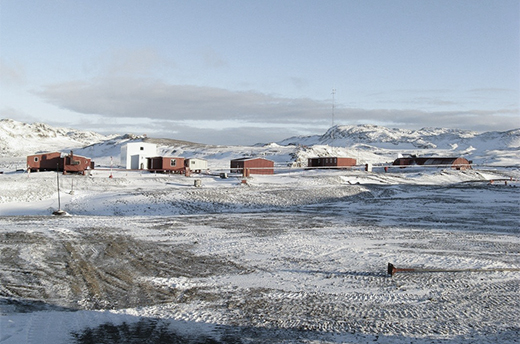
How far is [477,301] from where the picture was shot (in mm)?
10461

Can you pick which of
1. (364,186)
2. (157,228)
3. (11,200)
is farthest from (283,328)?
(364,186)

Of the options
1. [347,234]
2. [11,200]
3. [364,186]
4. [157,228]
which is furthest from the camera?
[364,186]

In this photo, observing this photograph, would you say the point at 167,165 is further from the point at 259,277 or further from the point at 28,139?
the point at 28,139

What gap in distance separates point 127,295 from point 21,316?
232 centimetres

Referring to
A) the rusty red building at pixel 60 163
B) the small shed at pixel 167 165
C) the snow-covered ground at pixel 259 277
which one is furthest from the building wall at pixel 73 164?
the snow-covered ground at pixel 259 277

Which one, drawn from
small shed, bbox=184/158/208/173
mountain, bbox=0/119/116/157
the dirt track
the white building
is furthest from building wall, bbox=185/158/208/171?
mountain, bbox=0/119/116/157

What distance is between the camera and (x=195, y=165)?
57.4m

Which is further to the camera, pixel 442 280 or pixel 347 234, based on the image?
pixel 347 234

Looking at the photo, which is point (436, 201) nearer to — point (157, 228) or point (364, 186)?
point (364, 186)

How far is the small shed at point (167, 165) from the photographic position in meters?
55.2

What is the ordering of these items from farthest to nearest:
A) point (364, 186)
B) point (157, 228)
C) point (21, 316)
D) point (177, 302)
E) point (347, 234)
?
1. point (364, 186)
2. point (157, 228)
3. point (347, 234)
4. point (177, 302)
5. point (21, 316)

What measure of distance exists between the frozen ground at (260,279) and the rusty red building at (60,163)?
64.1ft

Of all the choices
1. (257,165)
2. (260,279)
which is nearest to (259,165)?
(257,165)

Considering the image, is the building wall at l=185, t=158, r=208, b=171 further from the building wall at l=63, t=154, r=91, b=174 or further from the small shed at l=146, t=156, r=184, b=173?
the building wall at l=63, t=154, r=91, b=174
